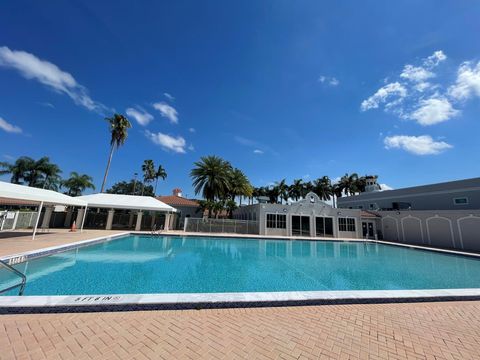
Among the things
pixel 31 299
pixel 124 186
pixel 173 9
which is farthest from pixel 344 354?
pixel 124 186

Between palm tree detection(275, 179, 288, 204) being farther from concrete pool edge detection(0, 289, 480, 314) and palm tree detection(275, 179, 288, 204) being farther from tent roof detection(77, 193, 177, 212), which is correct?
concrete pool edge detection(0, 289, 480, 314)

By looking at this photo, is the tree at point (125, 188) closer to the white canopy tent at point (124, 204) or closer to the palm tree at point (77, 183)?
the palm tree at point (77, 183)

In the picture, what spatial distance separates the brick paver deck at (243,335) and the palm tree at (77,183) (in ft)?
159

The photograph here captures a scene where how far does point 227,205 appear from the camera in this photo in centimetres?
2948

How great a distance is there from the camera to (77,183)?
4294cm

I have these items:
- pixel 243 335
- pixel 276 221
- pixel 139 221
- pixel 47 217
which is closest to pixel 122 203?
pixel 139 221

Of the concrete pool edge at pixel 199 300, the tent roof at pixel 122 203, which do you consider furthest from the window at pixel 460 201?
the tent roof at pixel 122 203

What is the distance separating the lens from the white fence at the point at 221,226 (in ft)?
78.8

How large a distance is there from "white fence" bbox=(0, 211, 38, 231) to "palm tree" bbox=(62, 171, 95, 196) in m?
26.1

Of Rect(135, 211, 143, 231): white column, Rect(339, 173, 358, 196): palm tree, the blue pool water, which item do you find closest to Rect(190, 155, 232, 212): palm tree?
Rect(135, 211, 143, 231): white column

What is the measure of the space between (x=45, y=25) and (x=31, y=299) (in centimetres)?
1218

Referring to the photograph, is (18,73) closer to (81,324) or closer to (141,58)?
(141,58)

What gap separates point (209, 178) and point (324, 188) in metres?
31.3

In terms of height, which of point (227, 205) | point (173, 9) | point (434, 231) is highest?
point (173, 9)
